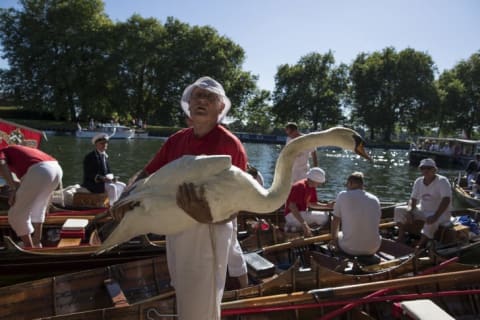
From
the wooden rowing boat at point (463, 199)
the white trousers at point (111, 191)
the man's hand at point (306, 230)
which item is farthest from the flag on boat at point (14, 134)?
the wooden rowing boat at point (463, 199)

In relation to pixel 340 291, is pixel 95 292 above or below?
below

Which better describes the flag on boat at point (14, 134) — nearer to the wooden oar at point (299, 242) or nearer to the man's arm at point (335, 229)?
the wooden oar at point (299, 242)

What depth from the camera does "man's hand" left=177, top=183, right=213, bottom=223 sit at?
2.40 metres

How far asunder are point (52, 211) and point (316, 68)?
2677 inches

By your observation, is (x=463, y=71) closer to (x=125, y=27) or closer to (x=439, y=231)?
(x=125, y=27)

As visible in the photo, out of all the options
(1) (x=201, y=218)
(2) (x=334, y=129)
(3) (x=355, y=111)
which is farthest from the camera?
(3) (x=355, y=111)

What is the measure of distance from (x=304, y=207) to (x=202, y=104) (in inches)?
191

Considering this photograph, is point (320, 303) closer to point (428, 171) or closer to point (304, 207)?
point (304, 207)

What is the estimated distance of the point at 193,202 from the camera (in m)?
2.40

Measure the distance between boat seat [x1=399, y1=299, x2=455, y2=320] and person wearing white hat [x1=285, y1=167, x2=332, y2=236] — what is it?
290 cm

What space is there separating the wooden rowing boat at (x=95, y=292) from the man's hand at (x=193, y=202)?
192 cm

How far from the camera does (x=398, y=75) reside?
64.3 m

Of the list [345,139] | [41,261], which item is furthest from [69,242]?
[345,139]

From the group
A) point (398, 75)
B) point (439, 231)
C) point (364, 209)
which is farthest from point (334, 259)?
point (398, 75)
